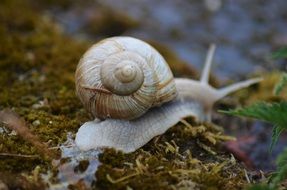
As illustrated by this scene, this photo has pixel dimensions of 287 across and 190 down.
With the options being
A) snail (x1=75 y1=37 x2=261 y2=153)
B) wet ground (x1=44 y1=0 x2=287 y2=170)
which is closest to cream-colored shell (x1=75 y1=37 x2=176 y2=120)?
snail (x1=75 y1=37 x2=261 y2=153)

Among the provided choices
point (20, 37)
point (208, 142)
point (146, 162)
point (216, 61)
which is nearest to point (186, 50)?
point (216, 61)

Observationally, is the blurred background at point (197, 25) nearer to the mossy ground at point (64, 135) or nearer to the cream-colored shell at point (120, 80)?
the mossy ground at point (64, 135)

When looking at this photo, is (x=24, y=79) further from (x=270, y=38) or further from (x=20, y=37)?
(x=270, y=38)

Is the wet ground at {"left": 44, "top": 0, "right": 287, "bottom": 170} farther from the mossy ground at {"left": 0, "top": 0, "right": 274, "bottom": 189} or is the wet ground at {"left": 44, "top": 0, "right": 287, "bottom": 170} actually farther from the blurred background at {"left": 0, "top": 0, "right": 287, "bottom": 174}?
the mossy ground at {"left": 0, "top": 0, "right": 274, "bottom": 189}

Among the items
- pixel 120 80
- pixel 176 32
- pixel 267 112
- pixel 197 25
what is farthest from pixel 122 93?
pixel 197 25

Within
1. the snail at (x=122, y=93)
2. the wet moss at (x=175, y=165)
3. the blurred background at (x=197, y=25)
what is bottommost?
the wet moss at (x=175, y=165)

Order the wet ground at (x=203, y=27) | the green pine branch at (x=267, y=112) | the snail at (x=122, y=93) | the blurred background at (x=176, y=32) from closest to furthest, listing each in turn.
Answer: the green pine branch at (x=267, y=112) → the snail at (x=122, y=93) → the blurred background at (x=176, y=32) → the wet ground at (x=203, y=27)

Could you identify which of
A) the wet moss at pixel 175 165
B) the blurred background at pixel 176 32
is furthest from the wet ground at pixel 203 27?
the wet moss at pixel 175 165

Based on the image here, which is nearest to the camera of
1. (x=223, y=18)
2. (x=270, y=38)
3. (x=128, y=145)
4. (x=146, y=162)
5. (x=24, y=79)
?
(x=146, y=162)
